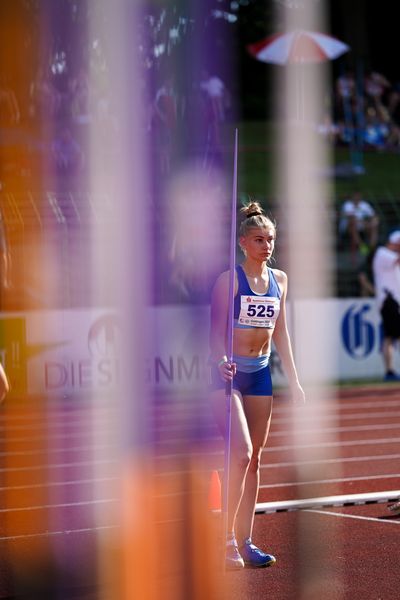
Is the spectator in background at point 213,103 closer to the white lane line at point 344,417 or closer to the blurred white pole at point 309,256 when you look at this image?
the blurred white pole at point 309,256

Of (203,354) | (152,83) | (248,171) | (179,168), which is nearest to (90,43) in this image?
(152,83)

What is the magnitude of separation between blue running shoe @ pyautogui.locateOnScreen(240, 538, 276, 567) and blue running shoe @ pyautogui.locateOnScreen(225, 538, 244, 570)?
7cm

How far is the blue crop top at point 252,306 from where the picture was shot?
7.04 m

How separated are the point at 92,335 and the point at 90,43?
549 cm

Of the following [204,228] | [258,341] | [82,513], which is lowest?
[82,513]

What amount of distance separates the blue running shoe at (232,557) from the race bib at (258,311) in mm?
1179

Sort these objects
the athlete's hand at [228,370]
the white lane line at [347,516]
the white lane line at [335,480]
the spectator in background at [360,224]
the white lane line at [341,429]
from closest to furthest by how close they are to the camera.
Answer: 1. the athlete's hand at [228,370]
2. the white lane line at [347,516]
3. the white lane line at [335,480]
4. the white lane line at [341,429]
5. the spectator in background at [360,224]

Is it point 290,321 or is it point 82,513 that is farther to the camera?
point 290,321

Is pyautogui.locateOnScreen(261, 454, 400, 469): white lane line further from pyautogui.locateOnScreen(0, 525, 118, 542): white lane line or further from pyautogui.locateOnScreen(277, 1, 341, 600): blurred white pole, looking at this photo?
pyautogui.locateOnScreen(0, 525, 118, 542): white lane line

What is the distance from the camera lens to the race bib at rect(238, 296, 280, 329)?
278 inches

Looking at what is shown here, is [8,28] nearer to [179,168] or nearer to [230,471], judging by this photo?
[179,168]

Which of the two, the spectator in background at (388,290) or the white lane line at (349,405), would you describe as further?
the spectator in background at (388,290)

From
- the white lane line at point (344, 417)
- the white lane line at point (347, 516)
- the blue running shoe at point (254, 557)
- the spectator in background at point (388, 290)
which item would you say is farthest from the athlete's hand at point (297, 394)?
the spectator in background at point (388, 290)

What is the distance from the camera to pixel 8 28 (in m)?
16.5
